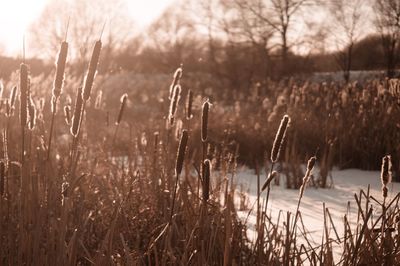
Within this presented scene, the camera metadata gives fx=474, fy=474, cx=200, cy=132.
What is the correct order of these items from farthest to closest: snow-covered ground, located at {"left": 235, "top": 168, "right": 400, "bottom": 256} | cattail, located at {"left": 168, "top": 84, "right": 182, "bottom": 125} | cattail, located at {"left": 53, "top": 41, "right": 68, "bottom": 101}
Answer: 1. snow-covered ground, located at {"left": 235, "top": 168, "right": 400, "bottom": 256}
2. cattail, located at {"left": 168, "top": 84, "right": 182, "bottom": 125}
3. cattail, located at {"left": 53, "top": 41, "right": 68, "bottom": 101}

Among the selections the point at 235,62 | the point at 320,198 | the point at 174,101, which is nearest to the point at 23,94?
the point at 174,101

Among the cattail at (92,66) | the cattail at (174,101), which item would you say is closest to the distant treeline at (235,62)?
the cattail at (174,101)

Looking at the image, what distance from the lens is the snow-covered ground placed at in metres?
2.18

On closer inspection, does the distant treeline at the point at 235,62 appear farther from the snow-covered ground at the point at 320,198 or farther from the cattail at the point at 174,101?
the cattail at the point at 174,101

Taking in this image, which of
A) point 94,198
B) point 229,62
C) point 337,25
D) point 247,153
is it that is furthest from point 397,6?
point 94,198

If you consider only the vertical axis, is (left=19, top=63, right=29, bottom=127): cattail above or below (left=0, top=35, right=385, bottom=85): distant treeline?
below

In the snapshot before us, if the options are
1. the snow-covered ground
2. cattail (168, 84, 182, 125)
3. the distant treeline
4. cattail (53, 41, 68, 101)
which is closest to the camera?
cattail (53, 41, 68, 101)

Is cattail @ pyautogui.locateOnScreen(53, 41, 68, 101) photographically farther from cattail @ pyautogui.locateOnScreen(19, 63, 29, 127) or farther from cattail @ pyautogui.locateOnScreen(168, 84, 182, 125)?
cattail @ pyautogui.locateOnScreen(168, 84, 182, 125)

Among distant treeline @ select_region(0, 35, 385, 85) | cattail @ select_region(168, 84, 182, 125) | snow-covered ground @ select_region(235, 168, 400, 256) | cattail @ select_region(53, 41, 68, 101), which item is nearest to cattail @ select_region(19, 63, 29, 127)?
cattail @ select_region(53, 41, 68, 101)

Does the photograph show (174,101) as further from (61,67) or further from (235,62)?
(235,62)

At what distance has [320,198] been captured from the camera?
2.85m

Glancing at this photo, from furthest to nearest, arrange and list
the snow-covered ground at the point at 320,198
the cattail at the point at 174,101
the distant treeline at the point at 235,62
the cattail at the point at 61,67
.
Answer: the distant treeline at the point at 235,62 → the snow-covered ground at the point at 320,198 → the cattail at the point at 174,101 → the cattail at the point at 61,67

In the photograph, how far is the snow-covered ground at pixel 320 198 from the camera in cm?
218

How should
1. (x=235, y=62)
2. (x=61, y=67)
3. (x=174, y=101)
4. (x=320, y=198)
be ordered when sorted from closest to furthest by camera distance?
(x=61, y=67) < (x=174, y=101) < (x=320, y=198) < (x=235, y=62)
